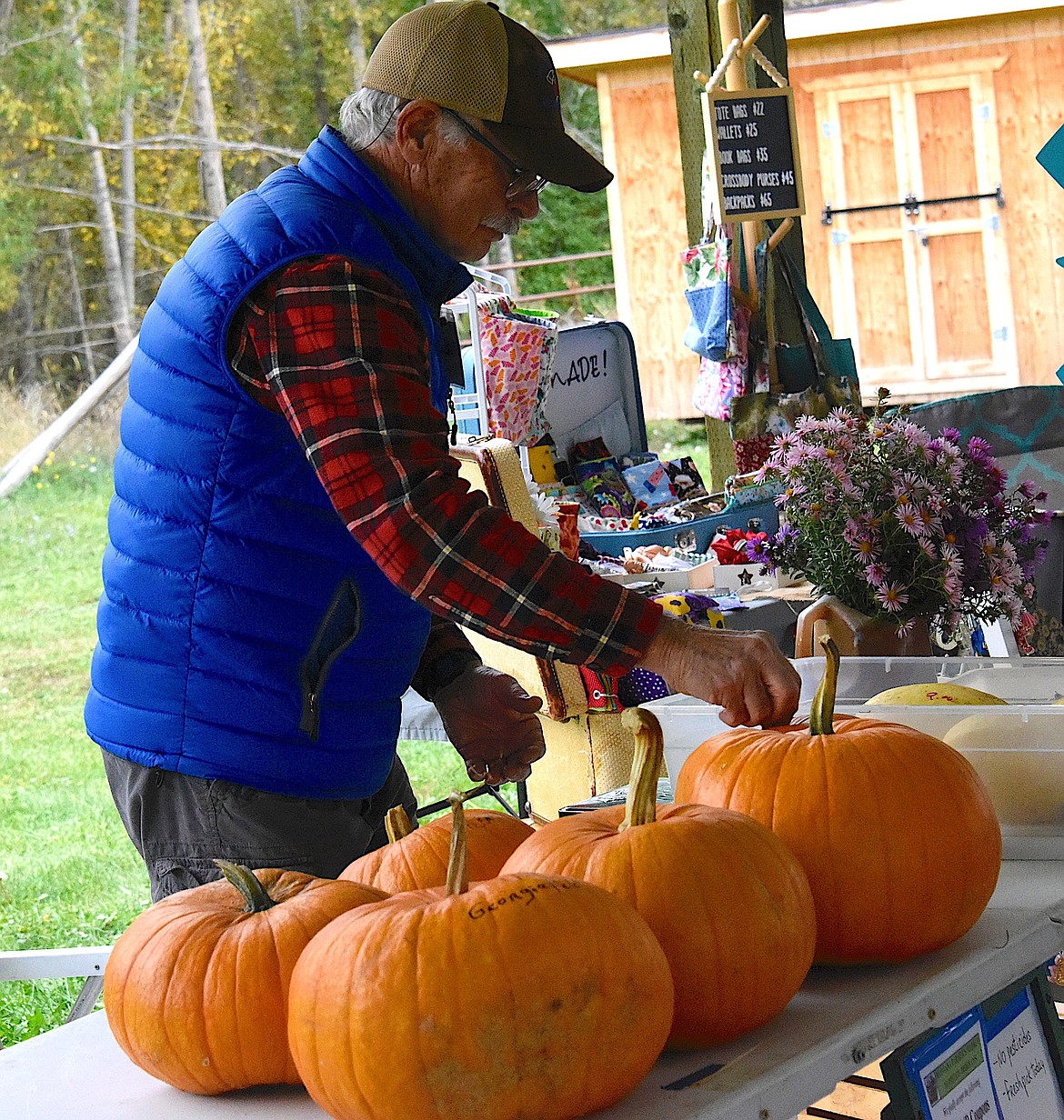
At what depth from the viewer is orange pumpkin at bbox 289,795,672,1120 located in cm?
86

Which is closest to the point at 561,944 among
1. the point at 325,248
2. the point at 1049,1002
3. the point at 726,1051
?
the point at 726,1051

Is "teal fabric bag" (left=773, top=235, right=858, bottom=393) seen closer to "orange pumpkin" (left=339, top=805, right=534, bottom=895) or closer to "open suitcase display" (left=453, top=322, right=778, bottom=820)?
"open suitcase display" (left=453, top=322, right=778, bottom=820)

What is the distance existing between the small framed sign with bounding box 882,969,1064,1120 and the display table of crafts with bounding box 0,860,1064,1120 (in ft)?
0.18

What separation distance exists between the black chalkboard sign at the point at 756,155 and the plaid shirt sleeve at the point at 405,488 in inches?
162

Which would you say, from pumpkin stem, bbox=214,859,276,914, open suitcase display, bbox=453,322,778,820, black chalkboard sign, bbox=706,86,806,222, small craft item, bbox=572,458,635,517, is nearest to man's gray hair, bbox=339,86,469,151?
pumpkin stem, bbox=214,859,276,914

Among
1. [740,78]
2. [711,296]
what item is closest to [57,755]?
[711,296]

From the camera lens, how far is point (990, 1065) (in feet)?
4.01

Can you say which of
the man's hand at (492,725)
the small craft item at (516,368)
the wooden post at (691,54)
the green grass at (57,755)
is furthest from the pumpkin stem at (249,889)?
the wooden post at (691,54)

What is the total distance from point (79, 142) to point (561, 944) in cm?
1313

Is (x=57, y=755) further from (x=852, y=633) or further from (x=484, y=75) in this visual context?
(x=484, y=75)

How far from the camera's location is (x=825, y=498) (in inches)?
81.8

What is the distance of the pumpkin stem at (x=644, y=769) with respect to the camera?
1.02 meters

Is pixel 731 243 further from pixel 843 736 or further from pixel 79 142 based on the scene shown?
pixel 79 142

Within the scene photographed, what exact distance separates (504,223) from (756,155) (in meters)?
3.92
